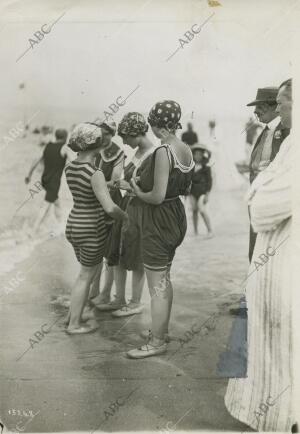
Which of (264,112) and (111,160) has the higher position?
(264,112)

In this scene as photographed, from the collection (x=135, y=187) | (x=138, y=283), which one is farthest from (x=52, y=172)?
(x=138, y=283)

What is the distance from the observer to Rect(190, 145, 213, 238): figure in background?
110 inches

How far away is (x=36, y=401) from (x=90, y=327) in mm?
495

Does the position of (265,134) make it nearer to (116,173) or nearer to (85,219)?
Answer: (116,173)

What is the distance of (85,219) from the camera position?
110 inches

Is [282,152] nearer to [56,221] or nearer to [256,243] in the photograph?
[256,243]

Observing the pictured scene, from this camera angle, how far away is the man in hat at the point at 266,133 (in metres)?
2.77

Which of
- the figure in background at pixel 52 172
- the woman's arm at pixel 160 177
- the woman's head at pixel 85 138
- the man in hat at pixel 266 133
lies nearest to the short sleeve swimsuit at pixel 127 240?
the woman's arm at pixel 160 177

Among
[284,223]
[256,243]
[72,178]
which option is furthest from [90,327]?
[284,223]

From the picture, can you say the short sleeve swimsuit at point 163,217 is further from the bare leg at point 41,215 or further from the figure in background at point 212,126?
the bare leg at point 41,215

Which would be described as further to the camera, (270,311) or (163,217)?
(163,217)

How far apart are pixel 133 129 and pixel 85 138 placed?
0.26m

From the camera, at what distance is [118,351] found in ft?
9.37

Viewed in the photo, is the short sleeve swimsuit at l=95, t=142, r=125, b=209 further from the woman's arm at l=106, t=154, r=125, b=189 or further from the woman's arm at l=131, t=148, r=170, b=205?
the woman's arm at l=131, t=148, r=170, b=205
